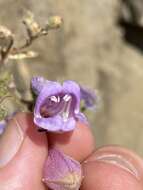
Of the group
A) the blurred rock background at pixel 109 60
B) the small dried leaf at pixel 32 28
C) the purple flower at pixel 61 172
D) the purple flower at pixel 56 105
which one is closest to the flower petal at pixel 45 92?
the purple flower at pixel 56 105

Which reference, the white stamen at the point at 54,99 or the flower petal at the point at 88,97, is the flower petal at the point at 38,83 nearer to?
the white stamen at the point at 54,99

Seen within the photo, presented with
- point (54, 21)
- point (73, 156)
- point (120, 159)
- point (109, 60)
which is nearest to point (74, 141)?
point (73, 156)

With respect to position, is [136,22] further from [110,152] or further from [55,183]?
[55,183]

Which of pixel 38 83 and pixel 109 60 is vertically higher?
pixel 38 83

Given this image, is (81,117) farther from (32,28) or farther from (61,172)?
(32,28)

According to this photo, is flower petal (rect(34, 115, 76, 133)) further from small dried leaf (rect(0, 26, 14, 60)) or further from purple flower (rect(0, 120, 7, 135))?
small dried leaf (rect(0, 26, 14, 60))

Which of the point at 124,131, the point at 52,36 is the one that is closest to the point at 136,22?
the point at 124,131
